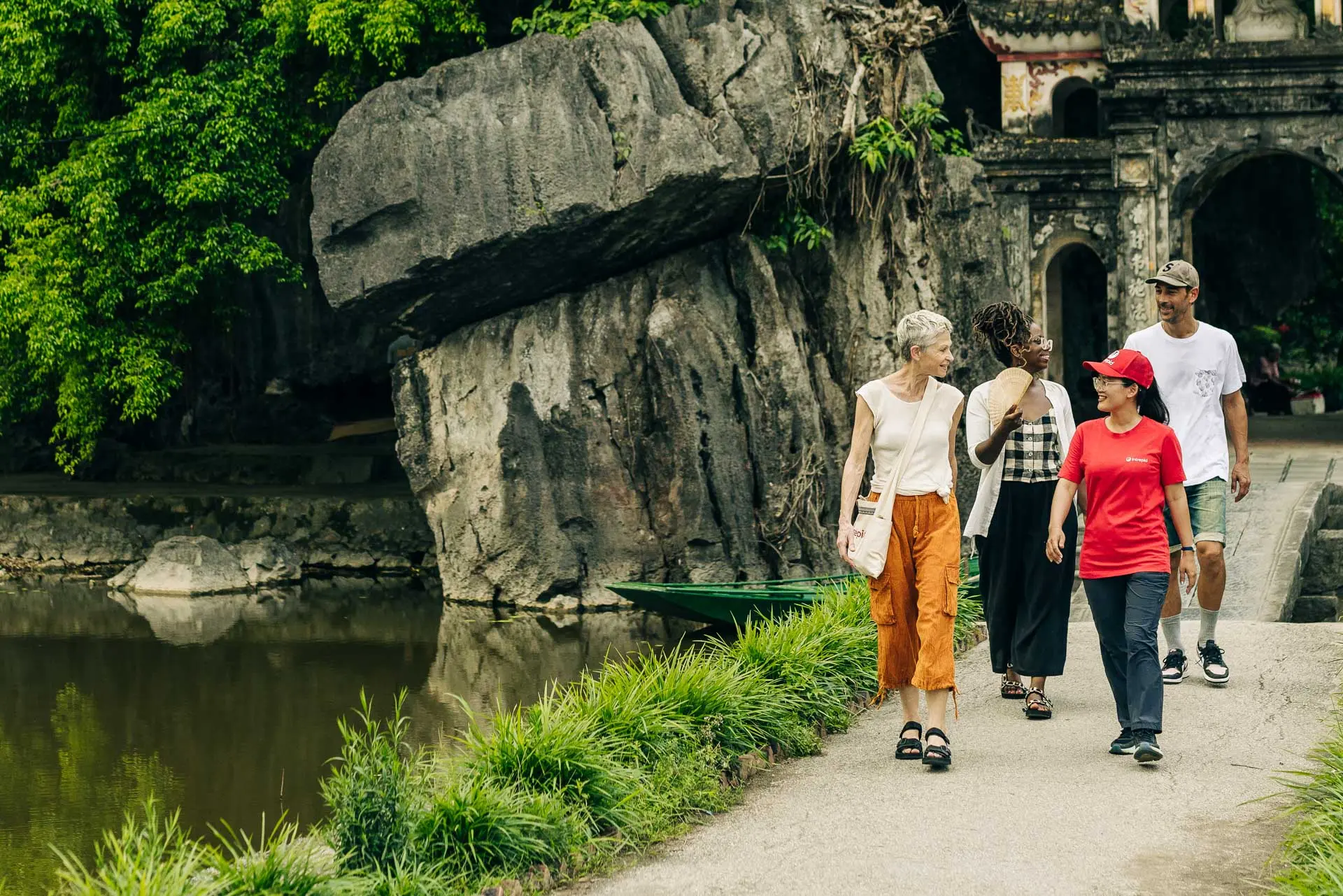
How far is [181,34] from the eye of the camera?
1933cm

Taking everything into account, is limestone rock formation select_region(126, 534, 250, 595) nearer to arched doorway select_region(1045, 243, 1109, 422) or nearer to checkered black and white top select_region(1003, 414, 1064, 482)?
arched doorway select_region(1045, 243, 1109, 422)

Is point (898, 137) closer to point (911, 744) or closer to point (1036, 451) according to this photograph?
point (1036, 451)

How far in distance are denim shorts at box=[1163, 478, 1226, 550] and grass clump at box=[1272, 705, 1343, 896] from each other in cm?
141

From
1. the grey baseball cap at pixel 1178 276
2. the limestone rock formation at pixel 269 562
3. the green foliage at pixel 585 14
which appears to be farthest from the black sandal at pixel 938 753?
the limestone rock formation at pixel 269 562

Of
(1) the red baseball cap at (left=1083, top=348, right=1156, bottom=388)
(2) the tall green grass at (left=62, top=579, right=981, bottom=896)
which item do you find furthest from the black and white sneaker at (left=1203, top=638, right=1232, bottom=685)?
(1) the red baseball cap at (left=1083, top=348, right=1156, bottom=388)

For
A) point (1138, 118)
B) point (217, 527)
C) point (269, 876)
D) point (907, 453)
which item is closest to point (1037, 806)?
point (907, 453)

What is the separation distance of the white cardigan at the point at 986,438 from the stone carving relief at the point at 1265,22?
14.8 meters

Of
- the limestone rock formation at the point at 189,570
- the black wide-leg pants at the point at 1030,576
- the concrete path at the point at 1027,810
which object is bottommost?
the limestone rock formation at the point at 189,570

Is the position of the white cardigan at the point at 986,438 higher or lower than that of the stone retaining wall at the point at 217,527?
higher

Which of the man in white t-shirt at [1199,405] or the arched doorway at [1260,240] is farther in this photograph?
the arched doorway at [1260,240]

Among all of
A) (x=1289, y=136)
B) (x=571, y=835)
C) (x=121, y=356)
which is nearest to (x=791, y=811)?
(x=571, y=835)

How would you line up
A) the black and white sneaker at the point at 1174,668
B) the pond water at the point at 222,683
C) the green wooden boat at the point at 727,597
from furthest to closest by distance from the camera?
the green wooden boat at the point at 727,597, the pond water at the point at 222,683, the black and white sneaker at the point at 1174,668

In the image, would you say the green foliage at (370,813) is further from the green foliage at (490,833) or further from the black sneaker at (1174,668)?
the black sneaker at (1174,668)

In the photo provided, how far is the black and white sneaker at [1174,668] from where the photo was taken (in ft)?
26.6
